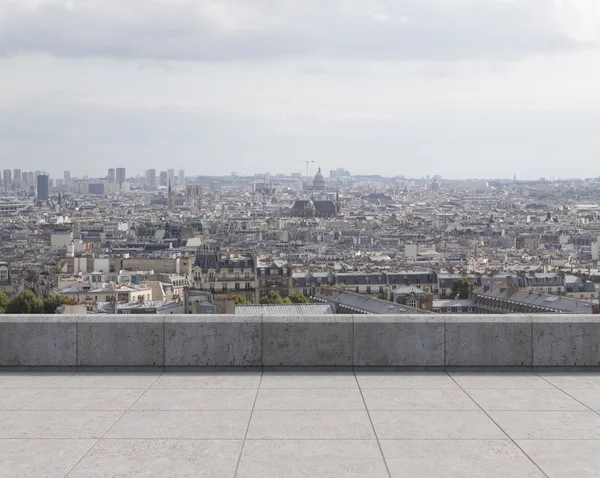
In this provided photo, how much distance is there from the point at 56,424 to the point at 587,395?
385 centimetres

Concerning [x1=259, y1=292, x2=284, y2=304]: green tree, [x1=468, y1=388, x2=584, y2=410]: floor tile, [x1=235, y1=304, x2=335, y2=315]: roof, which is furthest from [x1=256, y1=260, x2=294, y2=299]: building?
[x1=468, y1=388, x2=584, y2=410]: floor tile

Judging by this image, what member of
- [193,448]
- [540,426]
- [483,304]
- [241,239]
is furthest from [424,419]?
[241,239]

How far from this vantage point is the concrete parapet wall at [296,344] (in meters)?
9.68

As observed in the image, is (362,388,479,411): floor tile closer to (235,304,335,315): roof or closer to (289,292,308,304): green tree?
(235,304,335,315): roof

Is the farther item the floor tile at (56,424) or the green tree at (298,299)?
the green tree at (298,299)

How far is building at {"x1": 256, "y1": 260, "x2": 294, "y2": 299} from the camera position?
77975 mm

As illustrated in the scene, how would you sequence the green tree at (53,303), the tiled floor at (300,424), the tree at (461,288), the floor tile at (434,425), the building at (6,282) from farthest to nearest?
1. the building at (6,282)
2. the tree at (461,288)
3. the green tree at (53,303)
4. the floor tile at (434,425)
5. the tiled floor at (300,424)

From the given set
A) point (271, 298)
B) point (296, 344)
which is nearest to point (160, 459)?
point (296, 344)

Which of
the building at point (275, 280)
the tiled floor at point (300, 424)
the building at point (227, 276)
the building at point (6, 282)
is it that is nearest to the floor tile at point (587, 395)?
the tiled floor at point (300, 424)

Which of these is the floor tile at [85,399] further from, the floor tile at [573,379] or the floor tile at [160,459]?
the floor tile at [573,379]

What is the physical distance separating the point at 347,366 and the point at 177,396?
5.46 ft

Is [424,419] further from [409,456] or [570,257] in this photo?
[570,257]

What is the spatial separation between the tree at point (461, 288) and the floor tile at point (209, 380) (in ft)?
222

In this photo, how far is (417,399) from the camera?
860 centimetres
